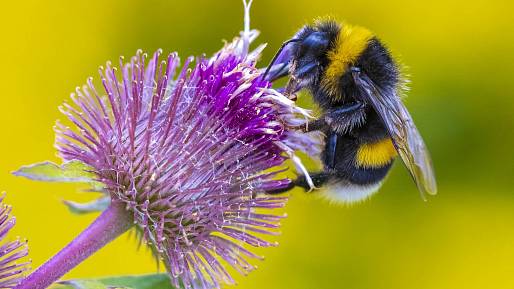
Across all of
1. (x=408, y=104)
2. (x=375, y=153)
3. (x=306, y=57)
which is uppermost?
(x=306, y=57)

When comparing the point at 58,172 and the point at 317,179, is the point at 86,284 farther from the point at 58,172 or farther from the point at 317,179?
the point at 317,179

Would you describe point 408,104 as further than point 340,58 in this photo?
Yes

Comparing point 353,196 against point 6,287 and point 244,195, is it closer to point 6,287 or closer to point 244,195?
point 244,195

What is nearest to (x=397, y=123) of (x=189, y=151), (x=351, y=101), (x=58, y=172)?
(x=351, y=101)

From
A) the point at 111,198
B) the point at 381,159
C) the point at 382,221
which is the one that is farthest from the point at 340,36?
the point at 382,221

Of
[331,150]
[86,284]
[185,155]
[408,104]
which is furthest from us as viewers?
[408,104]

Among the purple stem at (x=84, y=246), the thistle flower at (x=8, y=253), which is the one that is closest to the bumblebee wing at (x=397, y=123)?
the purple stem at (x=84, y=246)
